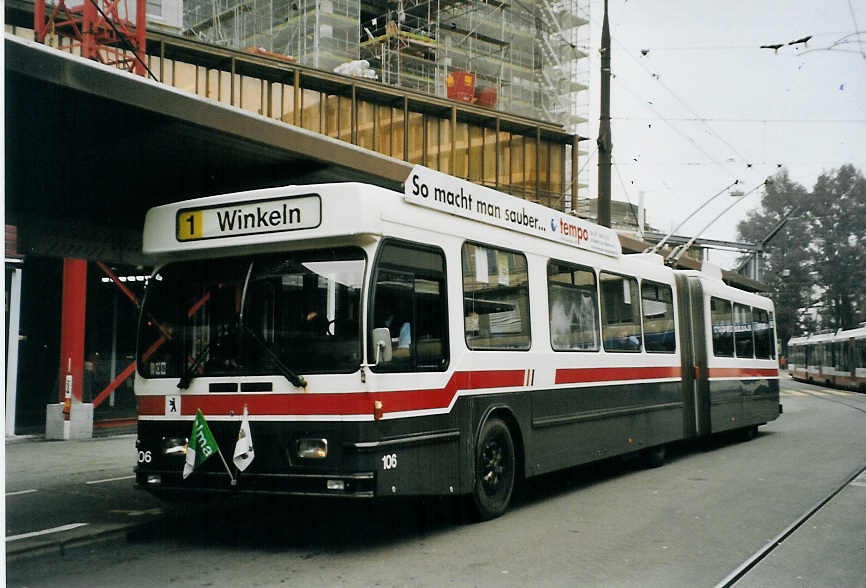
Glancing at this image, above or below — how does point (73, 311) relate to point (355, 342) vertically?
above

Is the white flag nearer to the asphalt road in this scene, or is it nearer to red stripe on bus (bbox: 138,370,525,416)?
red stripe on bus (bbox: 138,370,525,416)

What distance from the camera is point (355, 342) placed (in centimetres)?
760

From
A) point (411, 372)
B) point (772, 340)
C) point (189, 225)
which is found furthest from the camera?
point (772, 340)

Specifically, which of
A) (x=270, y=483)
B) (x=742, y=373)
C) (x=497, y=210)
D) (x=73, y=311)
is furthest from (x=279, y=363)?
(x=73, y=311)

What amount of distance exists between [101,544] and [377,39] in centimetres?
3190

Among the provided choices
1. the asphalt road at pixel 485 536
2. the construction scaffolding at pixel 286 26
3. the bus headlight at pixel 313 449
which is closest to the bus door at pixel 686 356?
the asphalt road at pixel 485 536

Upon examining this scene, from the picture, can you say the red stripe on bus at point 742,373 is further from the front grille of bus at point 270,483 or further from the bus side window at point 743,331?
the front grille of bus at point 270,483

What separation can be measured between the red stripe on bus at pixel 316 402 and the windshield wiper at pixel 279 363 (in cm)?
11

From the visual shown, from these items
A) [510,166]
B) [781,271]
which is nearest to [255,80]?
[510,166]

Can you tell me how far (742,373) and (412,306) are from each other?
37.0 feet

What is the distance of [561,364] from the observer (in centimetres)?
1084

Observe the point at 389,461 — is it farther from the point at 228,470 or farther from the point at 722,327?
the point at 722,327

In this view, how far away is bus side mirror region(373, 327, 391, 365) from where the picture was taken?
7.60 meters

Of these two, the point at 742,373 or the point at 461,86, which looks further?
the point at 461,86
